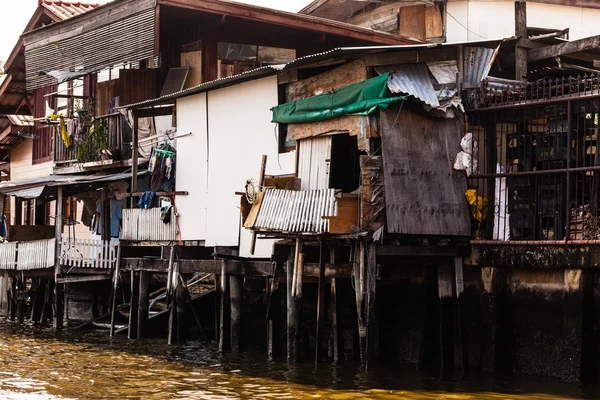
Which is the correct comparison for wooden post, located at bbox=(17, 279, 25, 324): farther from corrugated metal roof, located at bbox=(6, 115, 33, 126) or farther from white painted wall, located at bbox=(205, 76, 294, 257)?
white painted wall, located at bbox=(205, 76, 294, 257)

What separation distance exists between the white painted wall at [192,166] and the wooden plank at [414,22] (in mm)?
6351

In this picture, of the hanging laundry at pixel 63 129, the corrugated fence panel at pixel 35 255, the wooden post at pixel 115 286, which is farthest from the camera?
the hanging laundry at pixel 63 129

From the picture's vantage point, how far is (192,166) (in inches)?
826

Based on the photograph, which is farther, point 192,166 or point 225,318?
point 192,166

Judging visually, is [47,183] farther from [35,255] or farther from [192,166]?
[192,166]

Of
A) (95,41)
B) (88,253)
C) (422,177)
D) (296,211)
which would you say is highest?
(95,41)

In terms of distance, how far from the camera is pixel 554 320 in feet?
46.6

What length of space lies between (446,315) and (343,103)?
146 inches

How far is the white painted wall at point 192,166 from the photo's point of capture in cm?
2064

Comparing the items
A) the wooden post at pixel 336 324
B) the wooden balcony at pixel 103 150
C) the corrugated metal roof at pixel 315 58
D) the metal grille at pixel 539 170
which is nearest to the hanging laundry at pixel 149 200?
the corrugated metal roof at pixel 315 58

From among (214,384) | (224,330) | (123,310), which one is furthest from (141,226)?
(214,384)

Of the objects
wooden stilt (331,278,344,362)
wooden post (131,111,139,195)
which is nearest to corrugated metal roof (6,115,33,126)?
wooden post (131,111,139,195)

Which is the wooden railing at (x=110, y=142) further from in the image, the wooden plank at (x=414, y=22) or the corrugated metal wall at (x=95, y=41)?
the wooden plank at (x=414, y=22)

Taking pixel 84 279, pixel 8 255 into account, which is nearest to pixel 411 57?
pixel 84 279
